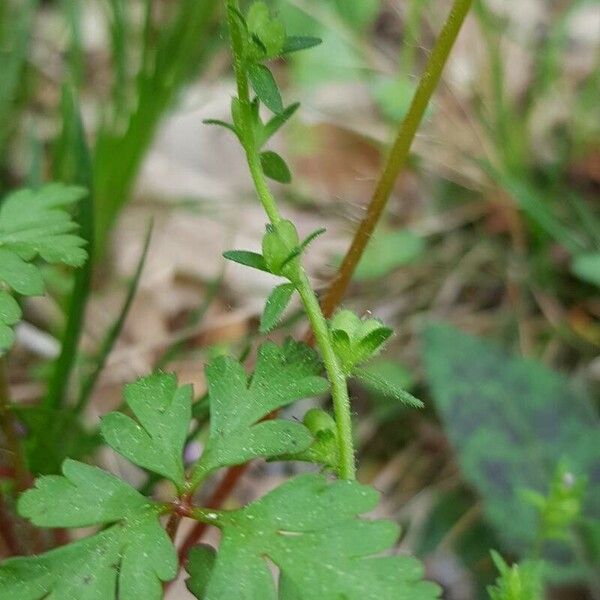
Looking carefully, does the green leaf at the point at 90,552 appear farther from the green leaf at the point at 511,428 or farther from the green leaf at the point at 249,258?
the green leaf at the point at 511,428

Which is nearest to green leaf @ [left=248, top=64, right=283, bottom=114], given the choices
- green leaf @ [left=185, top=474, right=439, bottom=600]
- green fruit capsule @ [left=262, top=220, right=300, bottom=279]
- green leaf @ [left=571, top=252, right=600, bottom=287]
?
green fruit capsule @ [left=262, top=220, right=300, bottom=279]

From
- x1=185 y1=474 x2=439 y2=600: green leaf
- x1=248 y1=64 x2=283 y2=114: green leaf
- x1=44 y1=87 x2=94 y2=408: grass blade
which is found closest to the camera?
x1=185 y1=474 x2=439 y2=600: green leaf

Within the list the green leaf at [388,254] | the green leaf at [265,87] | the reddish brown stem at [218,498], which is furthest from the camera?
the green leaf at [388,254]

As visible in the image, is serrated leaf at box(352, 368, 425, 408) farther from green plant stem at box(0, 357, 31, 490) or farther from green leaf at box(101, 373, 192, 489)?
green plant stem at box(0, 357, 31, 490)

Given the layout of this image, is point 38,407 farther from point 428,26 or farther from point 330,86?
point 428,26

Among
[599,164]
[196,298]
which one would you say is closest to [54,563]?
[196,298]

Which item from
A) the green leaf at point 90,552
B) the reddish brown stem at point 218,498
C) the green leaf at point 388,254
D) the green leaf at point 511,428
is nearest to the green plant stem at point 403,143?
the reddish brown stem at point 218,498

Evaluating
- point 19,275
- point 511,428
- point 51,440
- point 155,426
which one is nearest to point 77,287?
point 51,440
